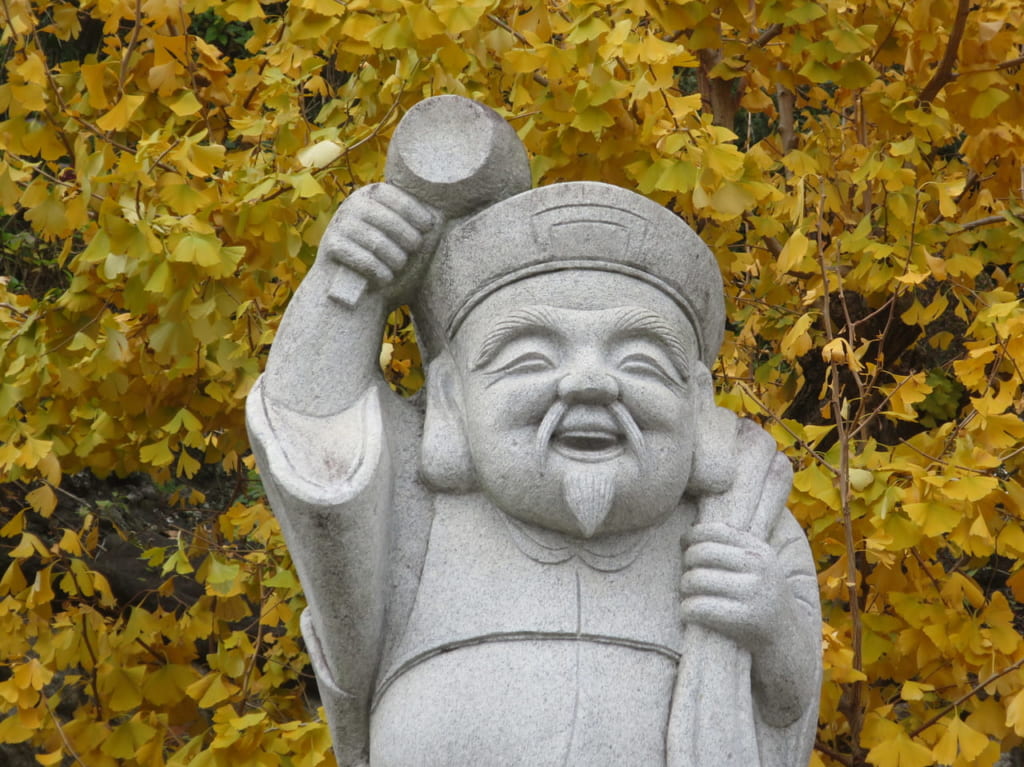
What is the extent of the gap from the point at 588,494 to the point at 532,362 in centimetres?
32

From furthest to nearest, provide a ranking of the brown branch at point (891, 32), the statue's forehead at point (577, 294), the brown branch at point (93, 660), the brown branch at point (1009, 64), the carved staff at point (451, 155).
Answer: the brown branch at point (93, 660)
the brown branch at point (891, 32)
the brown branch at point (1009, 64)
the carved staff at point (451, 155)
the statue's forehead at point (577, 294)

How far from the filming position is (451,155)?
362 cm

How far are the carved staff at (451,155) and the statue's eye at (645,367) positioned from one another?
0.54 metres

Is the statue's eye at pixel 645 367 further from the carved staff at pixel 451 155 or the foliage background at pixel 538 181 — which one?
the foliage background at pixel 538 181

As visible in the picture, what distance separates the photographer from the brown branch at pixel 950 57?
5102 millimetres

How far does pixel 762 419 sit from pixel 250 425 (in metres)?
2.99

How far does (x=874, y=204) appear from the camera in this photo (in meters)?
6.06

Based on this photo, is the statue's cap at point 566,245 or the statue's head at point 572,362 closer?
the statue's head at point 572,362

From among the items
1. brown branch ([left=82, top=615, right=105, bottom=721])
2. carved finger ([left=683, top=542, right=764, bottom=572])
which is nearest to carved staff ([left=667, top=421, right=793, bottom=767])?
carved finger ([left=683, top=542, right=764, bottom=572])

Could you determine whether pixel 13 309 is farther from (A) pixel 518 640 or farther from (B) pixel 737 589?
(B) pixel 737 589

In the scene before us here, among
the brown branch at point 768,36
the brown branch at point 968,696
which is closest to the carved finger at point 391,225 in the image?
the brown branch at point 968,696

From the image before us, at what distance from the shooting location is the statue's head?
339 cm

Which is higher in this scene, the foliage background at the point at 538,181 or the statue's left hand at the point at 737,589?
the statue's left hand at the point at 737,589

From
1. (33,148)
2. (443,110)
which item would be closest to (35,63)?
(33,148)
